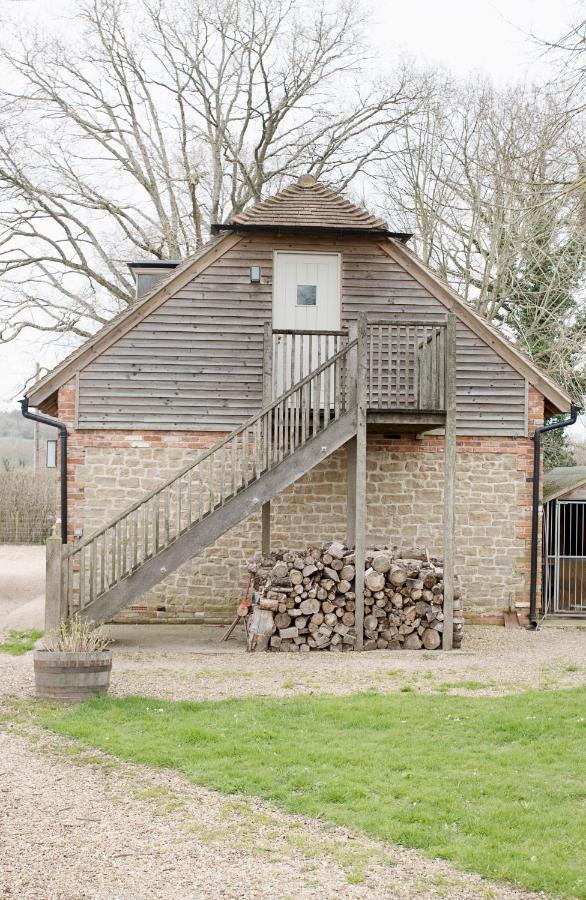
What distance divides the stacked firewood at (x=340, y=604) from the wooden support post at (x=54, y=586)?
2.53 m

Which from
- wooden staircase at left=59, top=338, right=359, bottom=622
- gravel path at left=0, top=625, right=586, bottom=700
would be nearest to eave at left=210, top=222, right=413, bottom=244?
wooden staircase at left=59, top=338, right=359, bottom=622

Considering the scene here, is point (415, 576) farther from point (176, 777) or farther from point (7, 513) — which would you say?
point (7, 513)

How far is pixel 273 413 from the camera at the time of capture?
16.6 meters

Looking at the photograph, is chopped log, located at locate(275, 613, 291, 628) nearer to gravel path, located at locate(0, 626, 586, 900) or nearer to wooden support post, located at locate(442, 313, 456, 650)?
wooden support post, located at locate(442, 313, 456, 650)

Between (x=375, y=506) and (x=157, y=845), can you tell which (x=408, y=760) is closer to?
(x=157, y=845)

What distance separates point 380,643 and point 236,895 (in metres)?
9.18

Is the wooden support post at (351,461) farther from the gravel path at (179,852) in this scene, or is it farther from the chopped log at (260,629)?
the gravel path at (179,852)

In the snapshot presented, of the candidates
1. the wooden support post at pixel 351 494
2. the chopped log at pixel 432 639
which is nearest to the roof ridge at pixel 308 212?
the wooden support post at pixel 351 494

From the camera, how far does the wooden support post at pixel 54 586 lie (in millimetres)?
13328

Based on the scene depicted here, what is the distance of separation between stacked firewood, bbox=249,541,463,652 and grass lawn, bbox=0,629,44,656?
303 cm

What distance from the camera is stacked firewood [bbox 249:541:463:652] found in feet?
46.2

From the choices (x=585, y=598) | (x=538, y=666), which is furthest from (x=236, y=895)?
(x=585, y=598)

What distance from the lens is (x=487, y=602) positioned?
56.1 ft

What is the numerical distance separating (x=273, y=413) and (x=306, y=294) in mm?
2137
